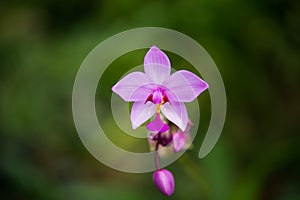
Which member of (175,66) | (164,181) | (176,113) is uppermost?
(175,66)

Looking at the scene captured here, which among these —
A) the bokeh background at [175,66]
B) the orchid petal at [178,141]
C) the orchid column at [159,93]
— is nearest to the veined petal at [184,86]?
the orchid column at [159,93]

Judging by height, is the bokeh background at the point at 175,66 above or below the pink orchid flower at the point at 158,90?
above

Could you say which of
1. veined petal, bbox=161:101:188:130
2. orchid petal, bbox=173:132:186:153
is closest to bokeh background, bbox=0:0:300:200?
orchid petal, bbox=173:132:186:153

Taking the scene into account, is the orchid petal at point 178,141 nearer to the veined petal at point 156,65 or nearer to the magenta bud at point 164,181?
the magenta bud at point 164,181

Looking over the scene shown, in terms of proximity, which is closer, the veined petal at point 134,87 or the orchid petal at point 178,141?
the veined petal at point 134,87

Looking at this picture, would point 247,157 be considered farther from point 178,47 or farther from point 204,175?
point 178,47

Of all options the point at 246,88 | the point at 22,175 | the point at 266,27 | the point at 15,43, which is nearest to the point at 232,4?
the point at 266,27

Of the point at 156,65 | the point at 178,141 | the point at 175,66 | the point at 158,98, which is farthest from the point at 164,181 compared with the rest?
the point at 175,66

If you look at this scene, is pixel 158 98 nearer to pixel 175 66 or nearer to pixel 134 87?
pixel 134 87
